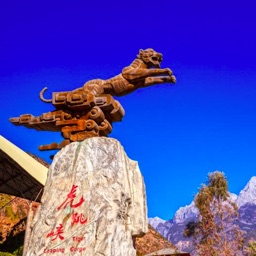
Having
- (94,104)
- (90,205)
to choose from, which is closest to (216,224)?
(94,104)

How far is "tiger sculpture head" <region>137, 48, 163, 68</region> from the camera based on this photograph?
593 centimetres

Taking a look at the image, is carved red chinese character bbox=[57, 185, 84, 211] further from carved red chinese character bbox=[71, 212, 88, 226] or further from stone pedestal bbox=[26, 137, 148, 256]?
carved red chinese character bbox=[71, 212, 88, 226]

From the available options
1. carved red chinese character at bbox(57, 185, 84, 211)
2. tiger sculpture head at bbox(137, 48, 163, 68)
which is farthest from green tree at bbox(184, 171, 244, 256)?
carved red chinese character at bbox(57, 185, 84, 211)

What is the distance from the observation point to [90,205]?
14.9 ft

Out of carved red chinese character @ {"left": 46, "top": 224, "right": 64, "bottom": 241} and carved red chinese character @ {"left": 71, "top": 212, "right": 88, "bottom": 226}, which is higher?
carved red chinese character @ {"left": 71, "top": 212, "right": 88, "bottom": 226}

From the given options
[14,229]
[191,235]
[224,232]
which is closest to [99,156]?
[14,229]

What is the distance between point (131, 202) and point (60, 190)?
88 centimetres

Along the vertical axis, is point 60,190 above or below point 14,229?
below

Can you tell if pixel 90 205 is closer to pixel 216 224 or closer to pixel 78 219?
pixel 78 219

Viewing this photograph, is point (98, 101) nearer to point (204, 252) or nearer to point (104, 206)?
point (104, 206)

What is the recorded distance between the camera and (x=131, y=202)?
4.88 meters

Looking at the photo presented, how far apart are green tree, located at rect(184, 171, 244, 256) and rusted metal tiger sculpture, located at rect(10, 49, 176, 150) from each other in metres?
11.8

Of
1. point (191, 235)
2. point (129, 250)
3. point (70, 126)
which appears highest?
point (191, 235)

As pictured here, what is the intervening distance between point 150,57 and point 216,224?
1316 centimetres
